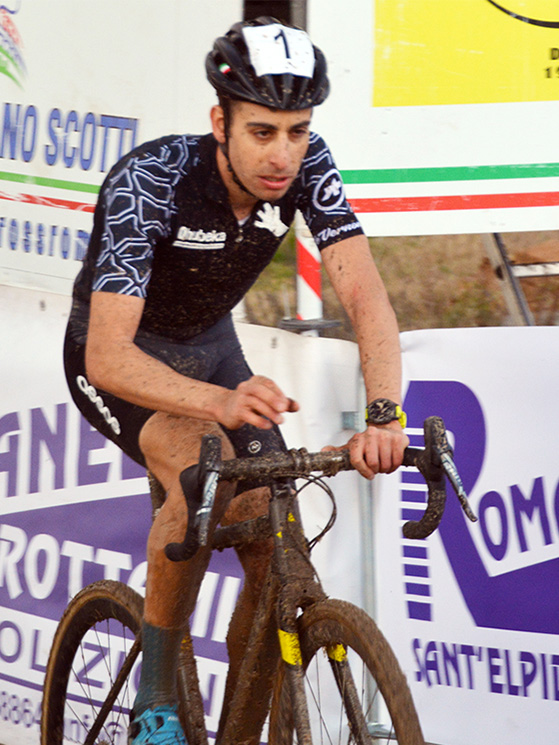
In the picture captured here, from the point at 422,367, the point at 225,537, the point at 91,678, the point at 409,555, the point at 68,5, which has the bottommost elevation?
the point at 91,678

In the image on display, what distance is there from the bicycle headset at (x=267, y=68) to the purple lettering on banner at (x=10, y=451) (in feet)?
8.07

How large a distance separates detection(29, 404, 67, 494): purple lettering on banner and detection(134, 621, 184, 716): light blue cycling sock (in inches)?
77.6

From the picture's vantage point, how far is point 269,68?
2596 mm

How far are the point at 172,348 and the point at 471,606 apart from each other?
1599 millimetres

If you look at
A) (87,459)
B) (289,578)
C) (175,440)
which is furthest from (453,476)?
(87,459)

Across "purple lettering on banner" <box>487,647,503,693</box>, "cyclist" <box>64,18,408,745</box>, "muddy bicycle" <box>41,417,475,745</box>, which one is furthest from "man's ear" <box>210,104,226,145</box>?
"purple lettering on banner" <box>487,647,503,693</box>

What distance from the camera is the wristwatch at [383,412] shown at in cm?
242

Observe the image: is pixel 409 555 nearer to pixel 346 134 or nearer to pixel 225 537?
pixel 225 537

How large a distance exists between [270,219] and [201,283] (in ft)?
0.88

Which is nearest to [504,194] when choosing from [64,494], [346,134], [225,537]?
[346,134]

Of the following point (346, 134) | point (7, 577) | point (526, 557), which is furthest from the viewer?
point (7, 577)

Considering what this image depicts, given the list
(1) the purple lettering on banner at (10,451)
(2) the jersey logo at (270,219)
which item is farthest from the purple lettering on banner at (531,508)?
(1) the purple lettering on banner at (10,451)

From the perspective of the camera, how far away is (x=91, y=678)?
447 centimetres

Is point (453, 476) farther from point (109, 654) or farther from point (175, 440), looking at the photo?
point (109, 654)
